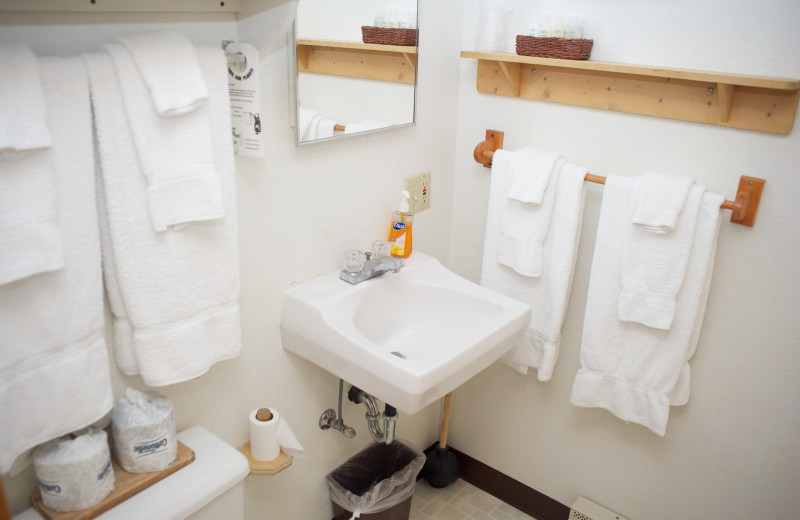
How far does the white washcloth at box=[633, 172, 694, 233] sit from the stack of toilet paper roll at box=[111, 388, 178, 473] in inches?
46.4

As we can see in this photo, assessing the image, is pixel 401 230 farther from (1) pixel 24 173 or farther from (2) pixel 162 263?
(1) pixel 24 173

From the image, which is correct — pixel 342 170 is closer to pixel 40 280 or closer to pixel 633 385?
pixel 40 280

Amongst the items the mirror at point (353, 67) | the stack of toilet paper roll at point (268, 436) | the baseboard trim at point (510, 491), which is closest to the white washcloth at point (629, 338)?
the baseboard trim at point (510, 491)

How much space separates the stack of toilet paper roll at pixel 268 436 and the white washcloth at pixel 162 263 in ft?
0.81

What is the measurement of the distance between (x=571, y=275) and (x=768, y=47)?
732 millimetres

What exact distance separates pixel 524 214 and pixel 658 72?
506mm

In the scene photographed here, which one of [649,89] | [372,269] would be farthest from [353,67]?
[649,89]

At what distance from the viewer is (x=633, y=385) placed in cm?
172

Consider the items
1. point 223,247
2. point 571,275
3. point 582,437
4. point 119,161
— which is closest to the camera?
point 119,161

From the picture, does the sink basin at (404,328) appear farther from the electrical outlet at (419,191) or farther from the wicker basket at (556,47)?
the wicker basket at (556,47)

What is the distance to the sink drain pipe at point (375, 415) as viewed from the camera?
69.6 inches

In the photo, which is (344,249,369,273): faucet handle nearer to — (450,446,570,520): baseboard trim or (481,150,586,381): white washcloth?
(481,150,586,381): white washcloth

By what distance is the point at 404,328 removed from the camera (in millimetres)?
1763

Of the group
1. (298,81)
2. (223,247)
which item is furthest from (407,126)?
(223,247)
